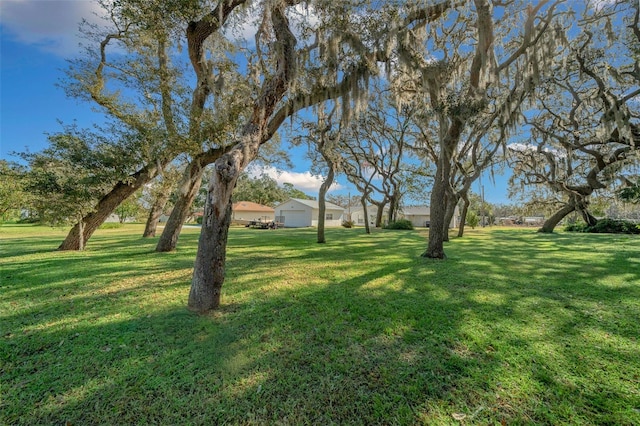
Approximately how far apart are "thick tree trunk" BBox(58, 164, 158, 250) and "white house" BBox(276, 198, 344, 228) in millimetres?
21652

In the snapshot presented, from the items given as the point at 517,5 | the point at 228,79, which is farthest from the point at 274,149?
the point at 517,5

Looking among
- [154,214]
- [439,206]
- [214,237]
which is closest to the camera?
[214,237]

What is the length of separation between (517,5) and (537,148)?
8.61 metres

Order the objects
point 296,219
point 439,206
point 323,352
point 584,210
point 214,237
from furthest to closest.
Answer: point 296,219 < point 584,210 < point 439,206 < point 214,237 < point 323,352

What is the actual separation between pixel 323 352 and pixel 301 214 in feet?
90.2

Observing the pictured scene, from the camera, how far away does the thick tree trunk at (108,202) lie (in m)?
7.43

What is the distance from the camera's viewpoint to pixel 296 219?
29938 millimetres

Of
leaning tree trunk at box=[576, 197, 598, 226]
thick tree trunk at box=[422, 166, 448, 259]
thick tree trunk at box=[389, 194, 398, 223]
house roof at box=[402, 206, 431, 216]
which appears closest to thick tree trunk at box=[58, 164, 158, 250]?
thick tree trunk at box=[422, 166, 448, 259]

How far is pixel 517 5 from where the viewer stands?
7.18 meters

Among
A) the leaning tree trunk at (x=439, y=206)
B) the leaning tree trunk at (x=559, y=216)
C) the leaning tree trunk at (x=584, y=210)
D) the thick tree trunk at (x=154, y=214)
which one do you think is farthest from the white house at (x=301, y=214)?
the leaning tree trunk at (x=439, y=206)

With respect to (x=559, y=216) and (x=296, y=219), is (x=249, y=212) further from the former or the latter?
(x=559, y=216)

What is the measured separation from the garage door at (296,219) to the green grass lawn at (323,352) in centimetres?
2488

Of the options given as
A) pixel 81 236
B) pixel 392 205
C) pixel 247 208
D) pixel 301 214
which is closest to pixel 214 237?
pixel 81 236

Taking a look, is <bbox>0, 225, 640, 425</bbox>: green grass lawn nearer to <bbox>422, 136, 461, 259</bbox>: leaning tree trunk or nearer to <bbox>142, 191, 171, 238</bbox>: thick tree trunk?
<bbox>422, 136, 461, 259</bbox>: leaning tree trunk
